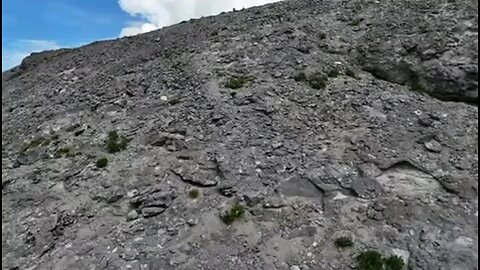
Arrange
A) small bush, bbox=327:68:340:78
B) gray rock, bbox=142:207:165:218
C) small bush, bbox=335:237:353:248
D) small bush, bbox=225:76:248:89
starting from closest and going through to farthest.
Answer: small bush, bbox=335:237:353:248
gray rock, bbox=142:207:165:218
small bush, bbox=327:68:340:78
small bush, bbox=225:76:248:89

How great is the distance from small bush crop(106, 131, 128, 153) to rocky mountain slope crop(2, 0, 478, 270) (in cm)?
5

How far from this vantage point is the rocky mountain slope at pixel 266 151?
1022 centimetres

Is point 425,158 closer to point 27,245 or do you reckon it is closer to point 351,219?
point 351,219

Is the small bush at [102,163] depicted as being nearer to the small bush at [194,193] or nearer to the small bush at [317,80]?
the small bush at [194,193]

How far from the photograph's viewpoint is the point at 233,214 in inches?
428

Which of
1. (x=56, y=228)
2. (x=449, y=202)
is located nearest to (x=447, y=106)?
(x=449, y=202)

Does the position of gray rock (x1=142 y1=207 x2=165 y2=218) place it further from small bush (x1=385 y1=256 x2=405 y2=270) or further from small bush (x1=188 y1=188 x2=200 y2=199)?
small bush (x1=385 y1=256 x2=405 y2=270)

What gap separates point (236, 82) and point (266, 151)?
3672 millimetres

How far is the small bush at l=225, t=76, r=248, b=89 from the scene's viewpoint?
15.2 meters

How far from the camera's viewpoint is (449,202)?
34.6 ft

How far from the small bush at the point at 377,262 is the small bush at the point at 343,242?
15.2 inches

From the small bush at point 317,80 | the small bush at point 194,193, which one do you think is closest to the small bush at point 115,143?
the small bush at point 194,193

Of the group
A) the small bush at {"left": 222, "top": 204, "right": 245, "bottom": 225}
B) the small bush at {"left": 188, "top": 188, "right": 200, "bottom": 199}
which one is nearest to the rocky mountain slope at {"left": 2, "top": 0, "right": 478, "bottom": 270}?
the small bush at {"left": 222, "top": 204, "right": 245, "bottom": 225}

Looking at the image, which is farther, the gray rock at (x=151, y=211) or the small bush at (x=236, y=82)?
the small bush at (x=236, y=82)
